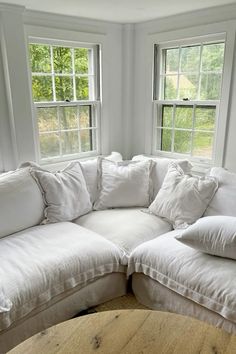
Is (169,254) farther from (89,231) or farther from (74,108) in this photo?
(74,108)

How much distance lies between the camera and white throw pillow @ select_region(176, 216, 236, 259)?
1.68 m

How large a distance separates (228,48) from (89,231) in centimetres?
194

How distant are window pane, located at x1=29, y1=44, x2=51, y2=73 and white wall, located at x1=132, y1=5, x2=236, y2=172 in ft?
3.24

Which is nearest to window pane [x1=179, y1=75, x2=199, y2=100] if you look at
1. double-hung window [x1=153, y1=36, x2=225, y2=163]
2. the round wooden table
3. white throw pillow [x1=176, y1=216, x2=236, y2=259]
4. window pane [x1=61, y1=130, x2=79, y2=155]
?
double-hung window [x1=153, y1=36, x2=225, y2=163]

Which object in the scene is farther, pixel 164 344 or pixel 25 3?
pixel 25 3

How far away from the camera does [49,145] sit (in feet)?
10.00

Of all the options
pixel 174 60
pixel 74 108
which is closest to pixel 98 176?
pixel 74 108

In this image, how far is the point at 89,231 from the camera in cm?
224

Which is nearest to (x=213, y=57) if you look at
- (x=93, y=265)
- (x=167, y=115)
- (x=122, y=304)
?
(x=167, y=115)

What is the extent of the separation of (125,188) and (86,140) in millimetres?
978

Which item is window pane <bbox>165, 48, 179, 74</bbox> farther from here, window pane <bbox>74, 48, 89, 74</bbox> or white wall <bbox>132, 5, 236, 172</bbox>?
window pane <bbox>74, 48, 89, 74</bbox>

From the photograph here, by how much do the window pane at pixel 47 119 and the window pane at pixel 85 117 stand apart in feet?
1.02

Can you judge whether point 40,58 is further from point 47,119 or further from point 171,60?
point 171,60

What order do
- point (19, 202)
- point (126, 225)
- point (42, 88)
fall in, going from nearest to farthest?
point (19, 202) < point (126, 225) < point (42, 88)
